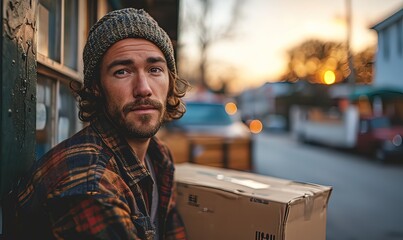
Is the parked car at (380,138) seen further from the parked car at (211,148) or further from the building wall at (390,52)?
the parked car at (211,148)

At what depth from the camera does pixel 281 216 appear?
5.35 feet

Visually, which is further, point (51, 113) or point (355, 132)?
point (355, 132)

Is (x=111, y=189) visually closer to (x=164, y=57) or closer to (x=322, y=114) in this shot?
(x=164, y=57)

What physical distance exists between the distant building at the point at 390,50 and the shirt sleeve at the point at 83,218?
4.31 meters

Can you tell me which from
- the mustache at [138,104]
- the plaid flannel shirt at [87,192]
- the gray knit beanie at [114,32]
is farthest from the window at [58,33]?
the plaid flannel shirt at [87,192]

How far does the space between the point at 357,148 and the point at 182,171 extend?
12.0m

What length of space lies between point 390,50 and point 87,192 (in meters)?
5.04

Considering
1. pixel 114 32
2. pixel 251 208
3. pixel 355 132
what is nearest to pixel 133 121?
pixel 114 32

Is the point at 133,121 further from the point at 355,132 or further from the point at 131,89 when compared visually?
the point at 355,132

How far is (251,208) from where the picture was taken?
1746 mm

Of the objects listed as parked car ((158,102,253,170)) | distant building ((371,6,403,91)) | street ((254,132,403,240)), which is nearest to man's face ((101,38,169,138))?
parked car ((158,102,253,170))

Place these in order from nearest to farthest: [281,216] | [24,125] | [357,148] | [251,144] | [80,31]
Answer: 1. [24,125]
2. [281,216]
3. [80,31]
4. [251,144]
5. [357,148]

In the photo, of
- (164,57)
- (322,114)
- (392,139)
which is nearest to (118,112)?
(164,57)

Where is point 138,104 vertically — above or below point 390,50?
below
